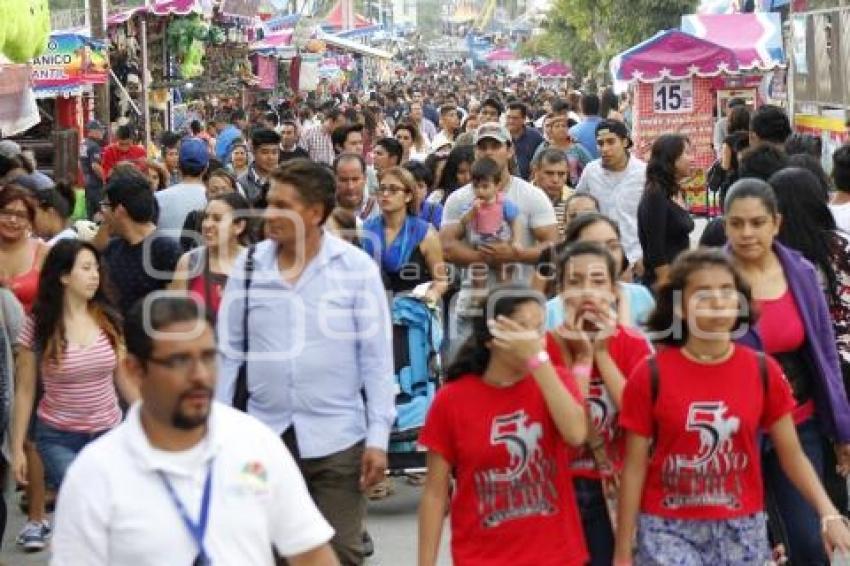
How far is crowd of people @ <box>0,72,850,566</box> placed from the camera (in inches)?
160

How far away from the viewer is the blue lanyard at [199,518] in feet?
13.0

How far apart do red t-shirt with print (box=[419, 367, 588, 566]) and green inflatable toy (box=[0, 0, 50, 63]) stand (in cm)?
634

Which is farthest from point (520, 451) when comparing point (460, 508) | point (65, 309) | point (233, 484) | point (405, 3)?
point (405, 3)

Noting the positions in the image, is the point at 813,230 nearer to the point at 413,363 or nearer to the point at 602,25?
the point at 413,363

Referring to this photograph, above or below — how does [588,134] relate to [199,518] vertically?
above

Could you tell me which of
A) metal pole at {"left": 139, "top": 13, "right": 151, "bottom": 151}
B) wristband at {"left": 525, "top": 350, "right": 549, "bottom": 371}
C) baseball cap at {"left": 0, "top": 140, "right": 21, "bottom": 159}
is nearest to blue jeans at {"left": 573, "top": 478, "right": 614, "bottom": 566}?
wristband at {"left": 525, "top": 350, "right": 549, "bottom": 371}

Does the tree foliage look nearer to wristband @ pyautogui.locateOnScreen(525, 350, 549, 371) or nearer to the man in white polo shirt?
wristband @ pyautogui.locateOnScreen(525, 350, 549, 371)

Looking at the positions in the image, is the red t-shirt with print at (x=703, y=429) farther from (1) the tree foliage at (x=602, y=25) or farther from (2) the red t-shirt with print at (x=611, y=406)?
(1) the tree foliage at (x=602, y=25)

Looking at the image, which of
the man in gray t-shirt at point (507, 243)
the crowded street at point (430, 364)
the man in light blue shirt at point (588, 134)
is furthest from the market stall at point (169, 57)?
the man in gray t-shirt at point (507, 243)

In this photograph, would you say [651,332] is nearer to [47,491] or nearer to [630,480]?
[630,480]

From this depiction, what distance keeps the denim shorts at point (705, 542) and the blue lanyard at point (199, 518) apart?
1808mm

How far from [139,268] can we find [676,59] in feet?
48.2

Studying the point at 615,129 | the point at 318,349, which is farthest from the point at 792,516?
the point at 615,129

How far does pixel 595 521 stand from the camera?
18.7 feet
